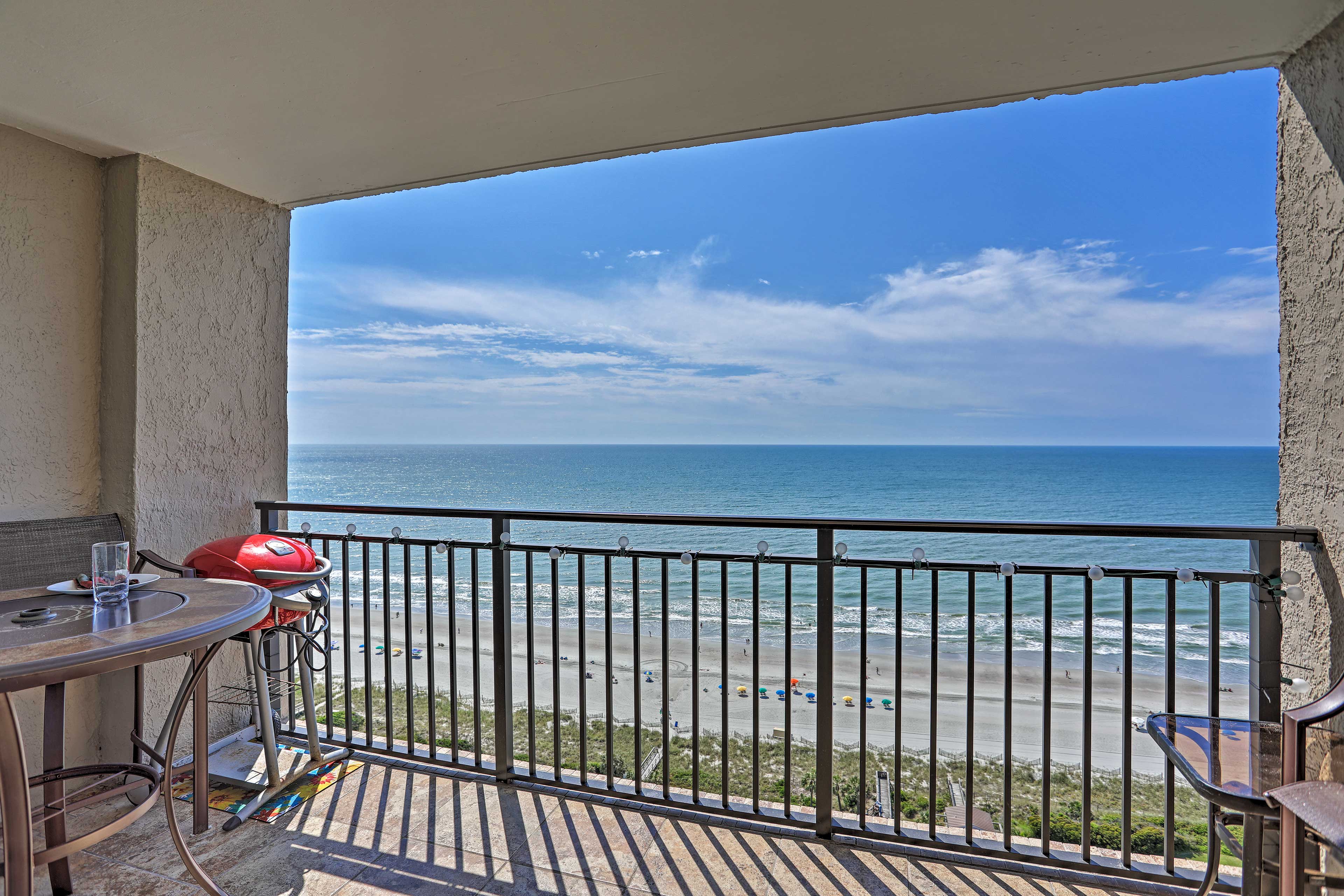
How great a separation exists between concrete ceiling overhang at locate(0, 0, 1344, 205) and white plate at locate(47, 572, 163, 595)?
4.59ft

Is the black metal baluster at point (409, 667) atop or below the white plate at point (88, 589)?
below

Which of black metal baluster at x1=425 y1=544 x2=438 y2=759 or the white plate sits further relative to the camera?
black metal baluster at x1=425 y1=544 x2=438 y2=759

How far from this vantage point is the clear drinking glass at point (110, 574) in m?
1.52

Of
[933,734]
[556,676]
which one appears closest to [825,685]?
[933,734]

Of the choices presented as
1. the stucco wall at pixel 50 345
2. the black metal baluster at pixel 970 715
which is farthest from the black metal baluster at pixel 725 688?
the stucco wall at pixel 50 345

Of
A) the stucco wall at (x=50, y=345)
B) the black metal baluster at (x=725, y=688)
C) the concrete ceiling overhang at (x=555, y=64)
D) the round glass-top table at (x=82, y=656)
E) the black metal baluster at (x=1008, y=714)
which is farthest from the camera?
the stucco wall at (x=50, y=345)

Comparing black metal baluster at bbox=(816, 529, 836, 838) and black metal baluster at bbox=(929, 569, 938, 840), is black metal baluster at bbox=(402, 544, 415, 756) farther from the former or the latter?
black metal baluster at bbox=(929, 569, 938, 840)

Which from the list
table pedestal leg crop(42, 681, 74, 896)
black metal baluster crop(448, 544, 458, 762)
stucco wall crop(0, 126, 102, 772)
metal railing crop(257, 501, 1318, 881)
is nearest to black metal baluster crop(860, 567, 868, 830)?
metal railing crop(257, 501, 1318, 881)

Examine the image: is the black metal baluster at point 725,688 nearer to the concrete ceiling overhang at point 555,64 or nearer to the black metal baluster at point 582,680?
the black metal baluster at point 582,680

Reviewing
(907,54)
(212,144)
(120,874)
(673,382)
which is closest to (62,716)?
(120,874)

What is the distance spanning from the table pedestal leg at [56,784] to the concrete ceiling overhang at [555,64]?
1.67 metres

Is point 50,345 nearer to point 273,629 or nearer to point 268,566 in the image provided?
point 268,566

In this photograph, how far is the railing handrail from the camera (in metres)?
Result: 1.58

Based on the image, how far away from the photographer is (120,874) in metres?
1.72
